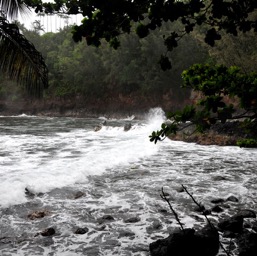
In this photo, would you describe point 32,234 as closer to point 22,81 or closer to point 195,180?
point 22,81

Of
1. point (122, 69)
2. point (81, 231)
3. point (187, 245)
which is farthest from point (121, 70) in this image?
point (187, 245)

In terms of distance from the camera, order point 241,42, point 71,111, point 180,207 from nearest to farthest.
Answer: point 180,207, point 241,42, point 71,111

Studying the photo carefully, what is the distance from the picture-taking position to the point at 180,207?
21.1ft

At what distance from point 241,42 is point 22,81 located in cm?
2032

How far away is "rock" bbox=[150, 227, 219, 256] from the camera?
4.27m

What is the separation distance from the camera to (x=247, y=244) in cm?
428

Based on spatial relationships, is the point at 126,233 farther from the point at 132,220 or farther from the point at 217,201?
the point at 217,201

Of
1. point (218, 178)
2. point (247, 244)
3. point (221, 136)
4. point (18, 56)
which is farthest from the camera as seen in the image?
point (221, 136)

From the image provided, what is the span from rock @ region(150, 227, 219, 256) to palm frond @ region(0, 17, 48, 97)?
3777 millimetres

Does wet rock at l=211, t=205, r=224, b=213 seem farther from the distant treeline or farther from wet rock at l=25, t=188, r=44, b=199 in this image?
the distant treeline

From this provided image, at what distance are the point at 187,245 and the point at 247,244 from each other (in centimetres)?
88

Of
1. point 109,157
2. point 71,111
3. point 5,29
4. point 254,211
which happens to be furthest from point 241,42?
point 71,111

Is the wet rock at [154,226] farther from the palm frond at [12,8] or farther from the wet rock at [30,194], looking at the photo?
the palm frond at [12,8]

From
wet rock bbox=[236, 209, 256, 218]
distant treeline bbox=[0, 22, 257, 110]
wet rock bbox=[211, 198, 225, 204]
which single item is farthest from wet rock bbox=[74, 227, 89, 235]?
distant treeline bbox=[0, 22, 257, 110]
